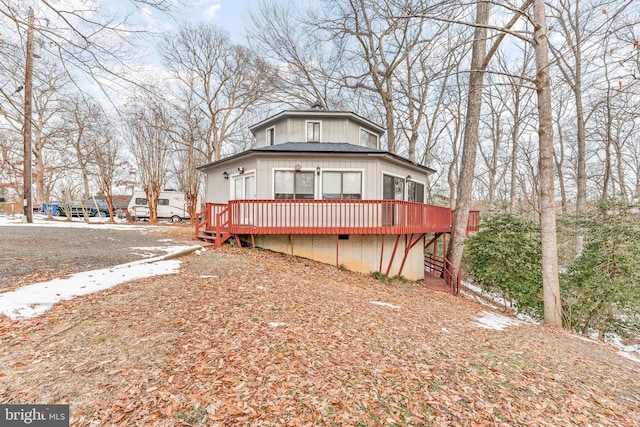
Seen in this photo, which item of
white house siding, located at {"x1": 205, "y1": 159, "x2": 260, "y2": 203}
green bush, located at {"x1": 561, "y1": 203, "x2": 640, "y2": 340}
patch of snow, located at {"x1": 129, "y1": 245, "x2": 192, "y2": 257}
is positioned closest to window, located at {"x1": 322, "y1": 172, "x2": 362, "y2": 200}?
white house siding, located at {"x1": 205, "y1": 159, "x2": 260, "y2": 203}

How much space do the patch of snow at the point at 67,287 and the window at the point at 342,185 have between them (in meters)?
5.47

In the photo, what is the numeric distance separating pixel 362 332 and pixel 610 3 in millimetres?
6487

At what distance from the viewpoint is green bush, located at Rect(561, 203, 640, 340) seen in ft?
24.9

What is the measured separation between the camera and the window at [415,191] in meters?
12.1

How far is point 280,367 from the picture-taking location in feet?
9.44

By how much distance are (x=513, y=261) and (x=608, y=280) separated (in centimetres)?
218

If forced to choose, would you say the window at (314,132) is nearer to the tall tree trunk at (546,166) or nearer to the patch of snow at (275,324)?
the tall tree trunk at (546,166)

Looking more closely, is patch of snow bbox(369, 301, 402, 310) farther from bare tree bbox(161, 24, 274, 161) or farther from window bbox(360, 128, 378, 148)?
bare tree bbox(161, 24, 274, 161)

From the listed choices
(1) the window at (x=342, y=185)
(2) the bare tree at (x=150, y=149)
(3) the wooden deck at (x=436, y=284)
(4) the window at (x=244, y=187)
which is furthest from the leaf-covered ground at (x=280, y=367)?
(2) the bare tree at (x=150, y=149)

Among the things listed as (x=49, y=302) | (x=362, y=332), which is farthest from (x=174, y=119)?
(x=362, y=332)

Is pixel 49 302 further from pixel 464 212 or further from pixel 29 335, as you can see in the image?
pixel 464 212

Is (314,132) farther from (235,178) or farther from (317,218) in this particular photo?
(317,218)

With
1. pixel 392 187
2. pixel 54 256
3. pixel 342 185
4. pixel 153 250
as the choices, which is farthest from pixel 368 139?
pixel 54 256

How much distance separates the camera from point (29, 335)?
123 inches
